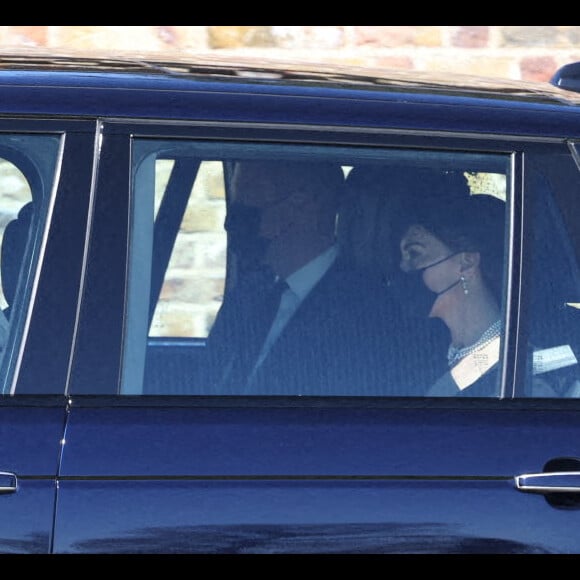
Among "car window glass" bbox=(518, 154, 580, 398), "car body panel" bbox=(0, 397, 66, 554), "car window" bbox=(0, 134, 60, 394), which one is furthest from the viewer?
"car window glass" bbox=(518, 154, 580, 398)

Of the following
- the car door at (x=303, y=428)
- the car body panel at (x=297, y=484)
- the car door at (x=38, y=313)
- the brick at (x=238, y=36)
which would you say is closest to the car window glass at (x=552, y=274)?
the car door at (x=303, y=428)

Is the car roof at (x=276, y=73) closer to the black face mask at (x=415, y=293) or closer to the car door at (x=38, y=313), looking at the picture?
the car door at (x=38, y=313)

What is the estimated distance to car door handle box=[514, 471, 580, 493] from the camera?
2.18 m

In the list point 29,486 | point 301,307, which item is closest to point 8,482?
point 29,486

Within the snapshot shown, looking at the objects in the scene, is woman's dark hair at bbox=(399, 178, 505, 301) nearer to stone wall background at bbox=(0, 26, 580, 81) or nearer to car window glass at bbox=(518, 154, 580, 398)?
car window glass at bbox=(518, 154, 580, 398)

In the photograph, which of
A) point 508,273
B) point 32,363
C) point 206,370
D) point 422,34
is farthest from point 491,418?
point 422,34

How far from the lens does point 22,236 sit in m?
2.30

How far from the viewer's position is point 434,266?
2361mm

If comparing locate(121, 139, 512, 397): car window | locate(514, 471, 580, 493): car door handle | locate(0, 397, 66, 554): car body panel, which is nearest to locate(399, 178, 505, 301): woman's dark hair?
locate(121, 139, 512, 397): car window

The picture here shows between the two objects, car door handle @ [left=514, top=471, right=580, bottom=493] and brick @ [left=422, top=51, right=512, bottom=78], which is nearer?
car door handle @ [left=514, top=471, right=580, bottom=493]

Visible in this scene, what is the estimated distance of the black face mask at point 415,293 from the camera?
2.33 meters

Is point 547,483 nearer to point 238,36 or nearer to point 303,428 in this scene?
point 303,428
